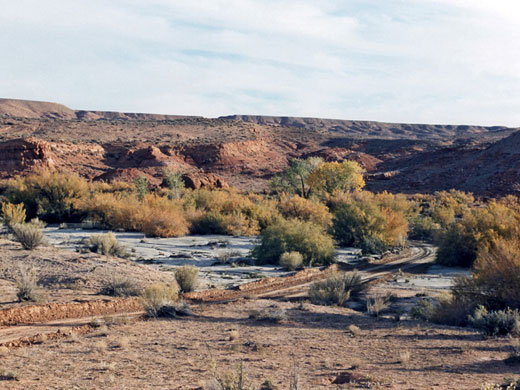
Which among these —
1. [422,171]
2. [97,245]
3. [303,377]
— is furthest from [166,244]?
[422,171]

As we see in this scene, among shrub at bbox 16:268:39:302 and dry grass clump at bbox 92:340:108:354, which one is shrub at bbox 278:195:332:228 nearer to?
shrub at bbox 16:268:39:302

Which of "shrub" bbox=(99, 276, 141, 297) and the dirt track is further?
"shrub" bbox=(99, 276, 141, 297)

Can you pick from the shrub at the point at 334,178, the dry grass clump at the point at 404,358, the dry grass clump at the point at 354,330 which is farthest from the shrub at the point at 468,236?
the shrub at the point at 334,178

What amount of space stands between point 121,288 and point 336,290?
19.5 ft

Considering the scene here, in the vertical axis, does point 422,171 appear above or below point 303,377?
above

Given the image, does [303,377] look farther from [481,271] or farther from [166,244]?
[166,244]

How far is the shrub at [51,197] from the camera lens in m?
31.8

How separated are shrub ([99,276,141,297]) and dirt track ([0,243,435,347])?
1.90ft

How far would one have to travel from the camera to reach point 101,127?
89.1 meters

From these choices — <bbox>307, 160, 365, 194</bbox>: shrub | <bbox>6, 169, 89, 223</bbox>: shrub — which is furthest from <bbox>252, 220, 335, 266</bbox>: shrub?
<bbox>307, 160, 365, 194</bbox>: shrub

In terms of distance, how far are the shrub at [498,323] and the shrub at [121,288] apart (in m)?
8.51

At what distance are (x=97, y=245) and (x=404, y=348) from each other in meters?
13.6

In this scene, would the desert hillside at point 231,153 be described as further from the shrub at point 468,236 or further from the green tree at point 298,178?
the shrub at point 468,236

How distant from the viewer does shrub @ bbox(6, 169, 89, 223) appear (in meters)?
31.8
